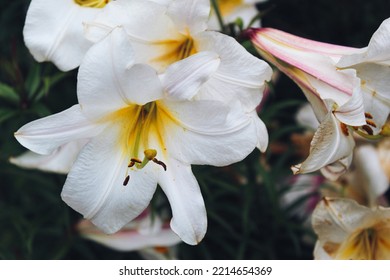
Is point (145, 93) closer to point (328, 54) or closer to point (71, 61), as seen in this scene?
point (71, 61)

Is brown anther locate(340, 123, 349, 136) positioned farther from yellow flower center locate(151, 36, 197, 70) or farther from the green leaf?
the green leaf

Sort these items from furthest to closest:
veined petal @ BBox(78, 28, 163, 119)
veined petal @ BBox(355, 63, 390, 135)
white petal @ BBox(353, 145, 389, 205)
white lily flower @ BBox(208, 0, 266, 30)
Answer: white petal @ BBox(353, 145, 389, 205), white lily flower @ BBox(208, 0, 266, 30), veined petal @ BBox(355, 63, 390, 135), veined petal @ BBox(78, 28, 163, 119)

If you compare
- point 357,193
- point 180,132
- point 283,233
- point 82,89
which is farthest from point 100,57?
point 357,193

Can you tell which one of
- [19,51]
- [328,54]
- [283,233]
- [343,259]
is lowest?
[283,233]

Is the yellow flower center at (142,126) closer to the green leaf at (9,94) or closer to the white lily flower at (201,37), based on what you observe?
the white lily flower at (201,37)

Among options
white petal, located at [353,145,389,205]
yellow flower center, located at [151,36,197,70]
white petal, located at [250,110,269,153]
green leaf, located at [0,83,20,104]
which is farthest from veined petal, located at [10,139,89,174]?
white petal, located at [353,145,389,205]
